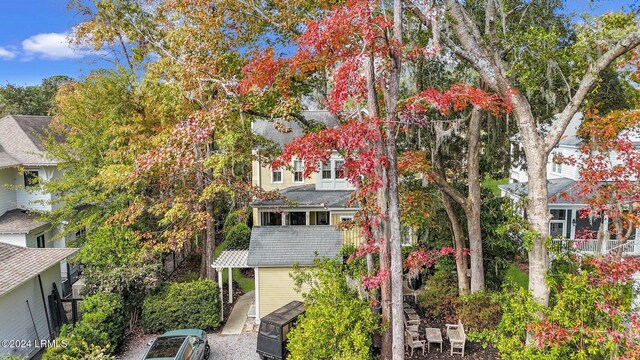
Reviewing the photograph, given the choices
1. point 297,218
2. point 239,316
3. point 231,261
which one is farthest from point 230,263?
point 297,218

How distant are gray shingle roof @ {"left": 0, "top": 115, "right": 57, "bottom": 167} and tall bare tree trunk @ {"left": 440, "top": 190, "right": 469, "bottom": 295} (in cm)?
1688

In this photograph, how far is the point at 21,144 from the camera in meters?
18.7

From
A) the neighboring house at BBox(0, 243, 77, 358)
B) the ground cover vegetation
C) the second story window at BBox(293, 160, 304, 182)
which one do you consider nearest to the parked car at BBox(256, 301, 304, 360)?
the ground cover vegetation

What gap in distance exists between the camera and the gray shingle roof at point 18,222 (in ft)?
51.6

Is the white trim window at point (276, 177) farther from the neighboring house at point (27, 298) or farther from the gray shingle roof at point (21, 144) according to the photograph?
the neighboring house at point (27, 298)

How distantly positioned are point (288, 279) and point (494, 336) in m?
6.85

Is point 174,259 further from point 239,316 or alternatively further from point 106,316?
point 106,316

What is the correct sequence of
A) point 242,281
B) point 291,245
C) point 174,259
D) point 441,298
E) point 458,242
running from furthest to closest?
point 174,259 < point 242,281 < point 291,245 < point 458,242 < point 441,298

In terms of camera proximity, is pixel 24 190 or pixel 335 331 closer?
pixel 335 331

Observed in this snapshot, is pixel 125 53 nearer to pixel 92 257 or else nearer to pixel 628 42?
pixel 92 257

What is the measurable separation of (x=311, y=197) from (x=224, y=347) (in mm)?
11132

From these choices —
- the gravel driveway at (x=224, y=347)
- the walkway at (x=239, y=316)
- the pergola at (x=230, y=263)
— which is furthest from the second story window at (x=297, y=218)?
the gravel driveway at (x=224, y=347)

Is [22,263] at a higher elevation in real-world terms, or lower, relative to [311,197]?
lower

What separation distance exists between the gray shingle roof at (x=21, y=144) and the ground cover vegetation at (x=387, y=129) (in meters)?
2.18
